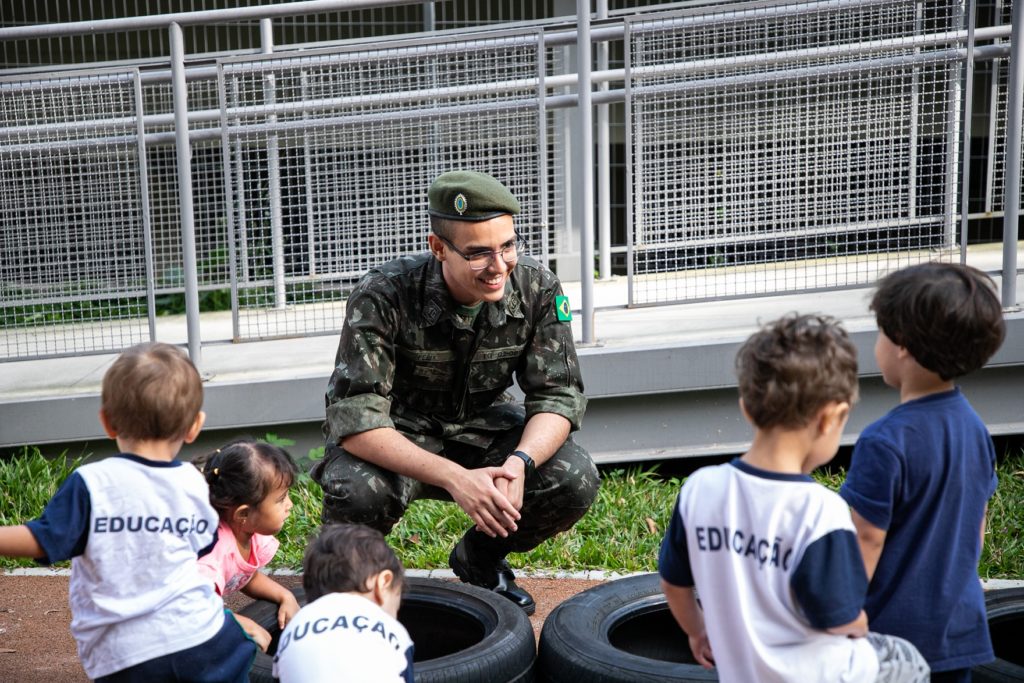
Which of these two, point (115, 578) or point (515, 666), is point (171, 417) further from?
point (515, 666)

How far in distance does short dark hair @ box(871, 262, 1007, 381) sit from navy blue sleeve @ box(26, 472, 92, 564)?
174cm

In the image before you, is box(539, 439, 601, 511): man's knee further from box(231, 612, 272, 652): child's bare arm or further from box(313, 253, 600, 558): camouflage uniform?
box(231, 612, 272, 652): child's bare arm

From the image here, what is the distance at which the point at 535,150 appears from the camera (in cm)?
556

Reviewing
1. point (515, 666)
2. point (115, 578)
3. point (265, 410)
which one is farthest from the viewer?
point (265, 410)

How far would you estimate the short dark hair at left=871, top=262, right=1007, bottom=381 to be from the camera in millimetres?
2361

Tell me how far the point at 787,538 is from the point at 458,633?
1.67 meters

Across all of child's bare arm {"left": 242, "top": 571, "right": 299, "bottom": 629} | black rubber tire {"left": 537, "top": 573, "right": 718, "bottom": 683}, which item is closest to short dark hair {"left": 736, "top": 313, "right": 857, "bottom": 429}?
black rubber tire {"left": 537, "top": 573, "right": 718, "bottom": 683}

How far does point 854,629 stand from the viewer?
214cm

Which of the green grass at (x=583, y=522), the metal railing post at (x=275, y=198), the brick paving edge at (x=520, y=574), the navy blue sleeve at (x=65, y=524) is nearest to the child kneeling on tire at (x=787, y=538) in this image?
the navy blue sleeve at (x=65, y=524)

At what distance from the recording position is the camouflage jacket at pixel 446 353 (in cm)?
377

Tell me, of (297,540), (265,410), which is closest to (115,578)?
(297,540)

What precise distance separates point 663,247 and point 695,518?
3397mm

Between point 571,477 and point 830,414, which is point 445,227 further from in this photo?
point 830,414

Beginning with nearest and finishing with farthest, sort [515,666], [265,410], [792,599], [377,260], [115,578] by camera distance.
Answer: [792,599] → [115,578] → [515,666] → [265,410] → [377,260]
